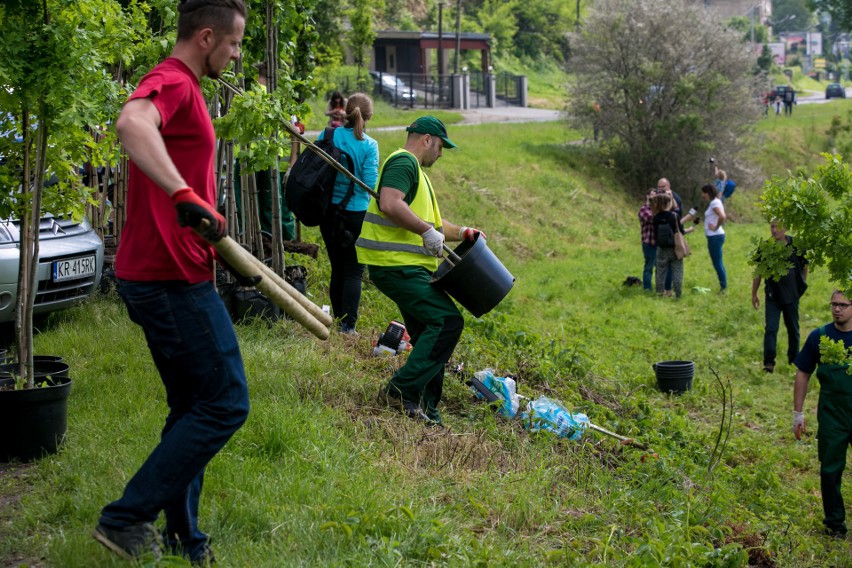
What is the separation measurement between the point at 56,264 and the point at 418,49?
51103 mm

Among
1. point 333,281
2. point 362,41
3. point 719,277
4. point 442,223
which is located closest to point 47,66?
point 442,223

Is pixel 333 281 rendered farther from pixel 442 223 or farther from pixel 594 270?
pixel 594 270

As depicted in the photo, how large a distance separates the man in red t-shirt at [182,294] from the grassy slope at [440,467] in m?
0.40

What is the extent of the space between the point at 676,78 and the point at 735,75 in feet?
6.73

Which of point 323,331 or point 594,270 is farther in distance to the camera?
point 594,270

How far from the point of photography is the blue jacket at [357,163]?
8.40 meters

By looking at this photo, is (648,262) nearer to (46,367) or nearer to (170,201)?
(46,367)

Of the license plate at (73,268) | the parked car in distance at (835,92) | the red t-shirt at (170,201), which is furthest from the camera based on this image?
the parked car in distance at (835,92)

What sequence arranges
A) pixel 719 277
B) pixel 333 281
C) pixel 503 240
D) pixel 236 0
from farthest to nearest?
1. pixel 503 240
2. pixel 719 277
3. pixel 333 281
4. pixel 236 0

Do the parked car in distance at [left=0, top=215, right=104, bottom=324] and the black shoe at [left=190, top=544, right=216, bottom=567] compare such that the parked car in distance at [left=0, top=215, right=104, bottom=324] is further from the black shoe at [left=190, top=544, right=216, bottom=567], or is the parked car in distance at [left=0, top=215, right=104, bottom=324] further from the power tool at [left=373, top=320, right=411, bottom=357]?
the black shoe at [left=190, top=544, right=216, bottom=567]

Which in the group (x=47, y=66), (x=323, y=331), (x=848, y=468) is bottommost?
(x=848, y=468)

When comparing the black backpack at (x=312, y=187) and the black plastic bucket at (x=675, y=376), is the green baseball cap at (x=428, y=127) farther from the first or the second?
the black plastic bucket at (x=675, y=376)

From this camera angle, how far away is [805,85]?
97.1m

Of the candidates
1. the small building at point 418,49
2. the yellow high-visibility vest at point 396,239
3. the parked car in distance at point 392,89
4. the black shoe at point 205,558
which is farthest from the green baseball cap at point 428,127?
the small building at point 418,49
